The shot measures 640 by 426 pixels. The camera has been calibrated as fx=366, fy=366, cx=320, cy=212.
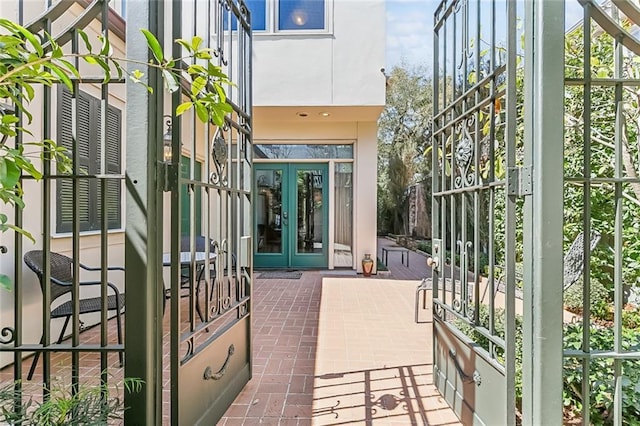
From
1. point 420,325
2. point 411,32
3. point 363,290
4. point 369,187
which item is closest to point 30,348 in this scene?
point 420,325

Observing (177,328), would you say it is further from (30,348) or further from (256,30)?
(256,30)

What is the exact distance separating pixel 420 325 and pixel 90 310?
3.25 meters

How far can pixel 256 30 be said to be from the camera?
616 centimetres

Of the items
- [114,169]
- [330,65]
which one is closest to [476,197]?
[114,169]

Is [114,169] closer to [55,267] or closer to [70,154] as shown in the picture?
[70,154]

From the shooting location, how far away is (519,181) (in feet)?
5.20

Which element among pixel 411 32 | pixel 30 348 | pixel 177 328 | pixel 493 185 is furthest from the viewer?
pixel 411 32

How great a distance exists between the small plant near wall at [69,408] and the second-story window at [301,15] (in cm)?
607

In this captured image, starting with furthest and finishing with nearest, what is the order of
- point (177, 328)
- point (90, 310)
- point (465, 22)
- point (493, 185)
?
point (90, 310) → point (465, 22) → point (493, 185) → point (177, 328)

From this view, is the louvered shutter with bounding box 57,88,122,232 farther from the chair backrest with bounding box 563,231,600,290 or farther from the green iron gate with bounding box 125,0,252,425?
the chair backrest with bounding box 563,231,600,290

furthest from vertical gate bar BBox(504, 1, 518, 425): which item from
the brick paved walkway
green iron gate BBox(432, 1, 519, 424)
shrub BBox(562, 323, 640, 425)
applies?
the brick paved walkway

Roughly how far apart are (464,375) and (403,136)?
43.2 ft

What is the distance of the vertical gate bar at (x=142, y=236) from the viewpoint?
1.49 meters

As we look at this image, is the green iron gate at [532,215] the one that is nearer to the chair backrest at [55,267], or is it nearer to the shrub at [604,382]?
the shrub at [604,382]
